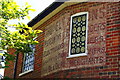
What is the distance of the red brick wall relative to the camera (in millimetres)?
10164

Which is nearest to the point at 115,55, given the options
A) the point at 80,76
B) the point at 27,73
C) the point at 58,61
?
the point at 80,76

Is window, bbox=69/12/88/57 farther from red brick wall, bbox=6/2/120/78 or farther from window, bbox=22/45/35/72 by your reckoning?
window, bbox=22/45/35/72

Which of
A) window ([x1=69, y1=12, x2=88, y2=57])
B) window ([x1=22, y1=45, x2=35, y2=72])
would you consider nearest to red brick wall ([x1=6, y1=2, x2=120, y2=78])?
window ([x1=69, y1=12, x2=88, y2=57])

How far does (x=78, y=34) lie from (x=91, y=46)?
3.28ft

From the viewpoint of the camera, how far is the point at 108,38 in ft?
34.1

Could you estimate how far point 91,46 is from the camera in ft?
35.5

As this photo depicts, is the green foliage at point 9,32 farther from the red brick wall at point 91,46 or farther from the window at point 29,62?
the window at point 29,62

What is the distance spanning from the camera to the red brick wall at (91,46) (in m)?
10.2

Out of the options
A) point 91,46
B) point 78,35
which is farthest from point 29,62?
point 91,46

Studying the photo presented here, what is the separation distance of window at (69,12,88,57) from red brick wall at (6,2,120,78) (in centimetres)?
19

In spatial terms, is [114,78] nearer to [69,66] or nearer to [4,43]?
[69,66]

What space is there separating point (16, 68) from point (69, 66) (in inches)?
258

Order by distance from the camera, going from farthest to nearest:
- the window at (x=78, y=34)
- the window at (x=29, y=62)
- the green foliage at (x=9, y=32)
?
the window at (x=29, y=62)
the window at (x=78, y=34)
the green foliage at (x=9, y=32)

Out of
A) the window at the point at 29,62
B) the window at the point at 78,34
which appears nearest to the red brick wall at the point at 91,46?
the window at the point at 78,34
